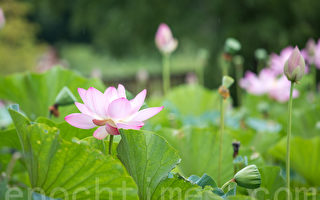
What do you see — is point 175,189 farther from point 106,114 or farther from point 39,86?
point 39,86

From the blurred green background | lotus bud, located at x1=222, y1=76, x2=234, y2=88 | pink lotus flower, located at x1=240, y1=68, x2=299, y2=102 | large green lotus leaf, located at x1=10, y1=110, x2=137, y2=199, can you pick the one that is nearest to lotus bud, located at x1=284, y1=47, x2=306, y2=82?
lotus bud, located at x1=222, y1=76, x2=234, y2=88

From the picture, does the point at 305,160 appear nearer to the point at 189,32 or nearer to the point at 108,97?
the point at 108,97

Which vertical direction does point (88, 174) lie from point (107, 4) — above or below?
below

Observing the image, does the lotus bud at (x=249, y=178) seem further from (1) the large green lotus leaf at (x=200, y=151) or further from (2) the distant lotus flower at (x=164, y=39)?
(2) the distant lotus flower at (x=164, y=39)

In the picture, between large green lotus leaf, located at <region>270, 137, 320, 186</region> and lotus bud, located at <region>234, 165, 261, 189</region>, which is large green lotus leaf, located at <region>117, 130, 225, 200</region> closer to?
lotus bud, located at <region>234, 165, 261, 189</region>

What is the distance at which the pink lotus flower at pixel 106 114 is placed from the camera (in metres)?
0.37

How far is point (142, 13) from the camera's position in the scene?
4.98 meters

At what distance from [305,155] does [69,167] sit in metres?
0.45

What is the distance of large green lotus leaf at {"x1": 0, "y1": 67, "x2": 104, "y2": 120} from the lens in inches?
27.3

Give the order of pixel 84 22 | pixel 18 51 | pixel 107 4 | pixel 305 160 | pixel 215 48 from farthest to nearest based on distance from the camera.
Answer: pixel 18 51 < pixel 84 22 < pixel 107 4 < pixel 215 48 < pixel 305 160

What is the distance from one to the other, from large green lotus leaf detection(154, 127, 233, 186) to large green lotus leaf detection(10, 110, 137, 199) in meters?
0.22

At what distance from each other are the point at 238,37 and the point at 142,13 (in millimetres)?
1926

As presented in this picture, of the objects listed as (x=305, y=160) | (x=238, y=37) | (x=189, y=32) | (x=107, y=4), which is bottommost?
(x=305, y=160)

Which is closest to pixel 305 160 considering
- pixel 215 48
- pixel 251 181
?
pixel 251 181
